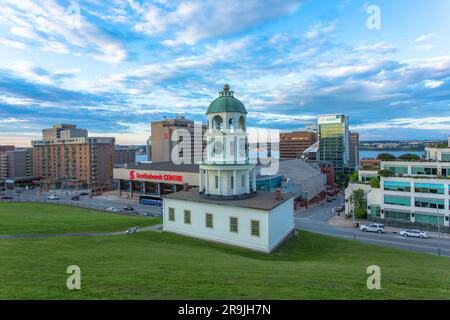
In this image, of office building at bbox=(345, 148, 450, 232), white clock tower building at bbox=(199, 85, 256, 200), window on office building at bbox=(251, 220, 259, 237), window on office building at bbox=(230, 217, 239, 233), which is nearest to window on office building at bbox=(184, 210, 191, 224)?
white clock tower building at bbox=(199, 85, 256, 200)

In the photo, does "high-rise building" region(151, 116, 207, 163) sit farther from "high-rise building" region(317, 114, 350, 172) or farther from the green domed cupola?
the green domed cupola

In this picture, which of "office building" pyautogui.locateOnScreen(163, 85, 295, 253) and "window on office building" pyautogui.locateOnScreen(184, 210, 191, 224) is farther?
"window on office building" pyautogui.locateOnScreen(184, 210, 191, 224)

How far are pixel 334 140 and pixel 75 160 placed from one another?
13477 centimetres

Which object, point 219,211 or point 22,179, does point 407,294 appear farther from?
point 22,179

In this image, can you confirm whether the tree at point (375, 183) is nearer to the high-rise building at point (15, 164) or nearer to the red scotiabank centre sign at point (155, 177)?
the red scotiabank centre sign at point (155, 177)

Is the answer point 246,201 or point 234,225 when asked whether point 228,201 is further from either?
point 234,225

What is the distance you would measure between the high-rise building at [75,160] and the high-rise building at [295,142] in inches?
4145

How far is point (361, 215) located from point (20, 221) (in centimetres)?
6453

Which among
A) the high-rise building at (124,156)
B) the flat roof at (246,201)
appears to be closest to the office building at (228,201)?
the flat roof at (246,201)

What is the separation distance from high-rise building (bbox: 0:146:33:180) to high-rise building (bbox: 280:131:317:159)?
152 meters

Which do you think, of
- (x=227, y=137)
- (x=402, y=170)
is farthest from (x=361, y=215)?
(x=227, y=137)

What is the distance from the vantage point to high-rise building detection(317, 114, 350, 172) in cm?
14588

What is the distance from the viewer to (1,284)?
1258 cm
